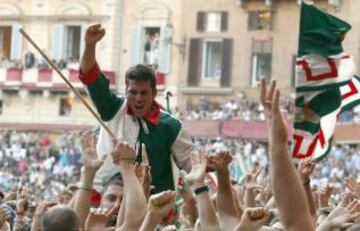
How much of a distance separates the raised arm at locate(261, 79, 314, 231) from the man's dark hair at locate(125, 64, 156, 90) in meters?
2.71

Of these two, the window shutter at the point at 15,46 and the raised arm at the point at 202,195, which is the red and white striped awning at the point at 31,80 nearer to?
the window shutter at the point at 15,46

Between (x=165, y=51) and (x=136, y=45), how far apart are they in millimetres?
1170

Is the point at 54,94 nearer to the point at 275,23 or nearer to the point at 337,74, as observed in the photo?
the point at 275,23

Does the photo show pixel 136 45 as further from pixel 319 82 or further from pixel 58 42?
pixel 319 82

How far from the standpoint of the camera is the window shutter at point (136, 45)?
48069 millimetres

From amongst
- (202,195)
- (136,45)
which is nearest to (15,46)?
(136,45)

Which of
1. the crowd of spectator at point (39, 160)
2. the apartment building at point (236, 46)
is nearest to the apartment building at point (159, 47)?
the apartment building at point (236, 46)

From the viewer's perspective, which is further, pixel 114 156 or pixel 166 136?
pixel 166 136

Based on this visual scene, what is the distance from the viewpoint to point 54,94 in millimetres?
49688

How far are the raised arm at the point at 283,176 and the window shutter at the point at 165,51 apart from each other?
3997 centimetres

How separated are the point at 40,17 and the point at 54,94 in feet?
8.74

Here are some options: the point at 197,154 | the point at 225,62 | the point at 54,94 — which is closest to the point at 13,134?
the point at 54,94

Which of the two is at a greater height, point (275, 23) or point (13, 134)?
point (275, 23)

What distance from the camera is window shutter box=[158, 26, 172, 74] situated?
155 ft
